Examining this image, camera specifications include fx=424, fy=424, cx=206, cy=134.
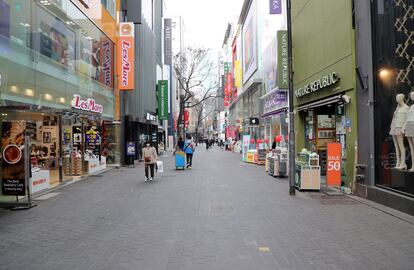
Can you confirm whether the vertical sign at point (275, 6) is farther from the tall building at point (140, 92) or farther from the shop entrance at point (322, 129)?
the shop entrance at point (322, 129)

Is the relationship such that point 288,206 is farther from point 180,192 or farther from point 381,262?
point 381,262

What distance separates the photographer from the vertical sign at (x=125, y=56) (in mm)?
25344

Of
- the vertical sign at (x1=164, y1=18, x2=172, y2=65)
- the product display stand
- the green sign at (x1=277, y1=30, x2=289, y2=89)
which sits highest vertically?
the vertical sign at (x1=164, y1=18, x2=172, y2=65)

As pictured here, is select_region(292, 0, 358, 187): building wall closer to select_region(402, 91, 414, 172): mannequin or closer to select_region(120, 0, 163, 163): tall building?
select_region(402, 91, 414, 172): mannequin

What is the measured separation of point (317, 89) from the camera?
1562cm

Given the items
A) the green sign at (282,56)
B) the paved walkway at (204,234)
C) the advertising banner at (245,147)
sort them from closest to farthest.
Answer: the paved walkway at (204,234) < the green sign at (282,56) < the advertising banner at (245,147)

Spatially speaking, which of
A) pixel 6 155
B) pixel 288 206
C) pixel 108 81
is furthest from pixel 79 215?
pixel 108 81

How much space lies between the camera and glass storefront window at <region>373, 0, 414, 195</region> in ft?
32.9

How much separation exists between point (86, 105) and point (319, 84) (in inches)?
401

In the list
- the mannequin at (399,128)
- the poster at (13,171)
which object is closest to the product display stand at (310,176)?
the mannequin at (399,128)

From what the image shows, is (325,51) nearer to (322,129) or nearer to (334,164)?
(322,129)

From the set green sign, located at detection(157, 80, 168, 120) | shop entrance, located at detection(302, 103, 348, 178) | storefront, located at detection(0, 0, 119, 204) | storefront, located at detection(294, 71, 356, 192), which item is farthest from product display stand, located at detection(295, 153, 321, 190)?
green sign, located at detection(157, 80, 168, 120)

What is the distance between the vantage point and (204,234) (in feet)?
24.1

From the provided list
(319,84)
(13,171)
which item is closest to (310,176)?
(319,84)
